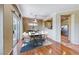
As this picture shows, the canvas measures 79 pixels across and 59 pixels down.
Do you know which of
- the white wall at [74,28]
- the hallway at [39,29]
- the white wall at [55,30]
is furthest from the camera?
the white wall at [74,28]

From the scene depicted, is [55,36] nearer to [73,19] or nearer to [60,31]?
[60,31]

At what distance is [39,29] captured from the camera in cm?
382

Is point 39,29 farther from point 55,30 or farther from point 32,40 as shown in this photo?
point 55,30

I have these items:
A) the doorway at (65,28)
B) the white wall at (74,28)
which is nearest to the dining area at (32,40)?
the doorway at (65,28)

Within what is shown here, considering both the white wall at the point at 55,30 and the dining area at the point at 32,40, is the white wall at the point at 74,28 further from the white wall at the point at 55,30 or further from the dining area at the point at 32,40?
the dining area at the point at 32,40

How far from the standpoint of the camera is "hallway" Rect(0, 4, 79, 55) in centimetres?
367

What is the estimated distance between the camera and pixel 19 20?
3.92 metres

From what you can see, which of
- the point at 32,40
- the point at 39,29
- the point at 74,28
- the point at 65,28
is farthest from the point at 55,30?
the point at 74,28

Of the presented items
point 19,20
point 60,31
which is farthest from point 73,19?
point 19,20

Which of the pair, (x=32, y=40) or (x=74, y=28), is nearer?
(x=32, y=40)

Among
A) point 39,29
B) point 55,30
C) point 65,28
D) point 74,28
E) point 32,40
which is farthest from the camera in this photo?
point 74,28

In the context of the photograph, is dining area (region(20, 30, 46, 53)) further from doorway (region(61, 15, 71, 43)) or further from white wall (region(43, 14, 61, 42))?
doorway (region(61, 15, 71, 43))

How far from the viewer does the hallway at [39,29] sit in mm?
3666
